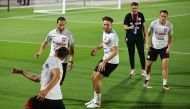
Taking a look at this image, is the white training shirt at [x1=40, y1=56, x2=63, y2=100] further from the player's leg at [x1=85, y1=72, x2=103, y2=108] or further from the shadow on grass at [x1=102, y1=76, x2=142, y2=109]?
the shadow on grass at [x1=102, y1=76, x2=142, y2=109]

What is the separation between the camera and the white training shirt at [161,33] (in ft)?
45.5

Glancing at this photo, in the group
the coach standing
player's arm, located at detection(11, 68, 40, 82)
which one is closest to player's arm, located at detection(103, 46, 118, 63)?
player's arm, located at detection(11, 68, 40, 82)

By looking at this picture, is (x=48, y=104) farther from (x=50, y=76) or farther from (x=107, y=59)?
(x=107, y=59)

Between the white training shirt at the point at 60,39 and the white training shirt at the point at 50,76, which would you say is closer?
the white training shirt at the point at 50,76

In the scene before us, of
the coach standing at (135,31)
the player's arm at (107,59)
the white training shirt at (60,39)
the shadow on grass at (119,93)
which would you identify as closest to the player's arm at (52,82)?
the player's arm at (107,59)

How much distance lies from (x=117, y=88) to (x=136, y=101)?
1.62 m

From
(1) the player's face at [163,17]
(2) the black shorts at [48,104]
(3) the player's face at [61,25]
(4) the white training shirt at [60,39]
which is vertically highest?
(1) the player's face at [163,17]

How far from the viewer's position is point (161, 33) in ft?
45.6

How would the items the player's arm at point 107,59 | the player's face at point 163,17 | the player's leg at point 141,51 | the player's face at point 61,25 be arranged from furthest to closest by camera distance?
the player's leg at point 141,51, the player's face at point 163,17, the player's face at point 61,25, the player's arm at point 107,59

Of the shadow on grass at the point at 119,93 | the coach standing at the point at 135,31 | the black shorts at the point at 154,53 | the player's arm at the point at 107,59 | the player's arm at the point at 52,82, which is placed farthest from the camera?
the coach standing at the point at 135,31

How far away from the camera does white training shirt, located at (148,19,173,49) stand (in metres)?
13.9

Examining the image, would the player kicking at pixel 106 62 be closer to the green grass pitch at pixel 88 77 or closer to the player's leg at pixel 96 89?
the player's leg at pixel 96 89

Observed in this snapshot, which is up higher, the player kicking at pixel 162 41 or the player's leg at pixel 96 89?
the player kicking at pixel 162 41

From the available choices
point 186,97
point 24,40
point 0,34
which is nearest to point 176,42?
point 24,40
